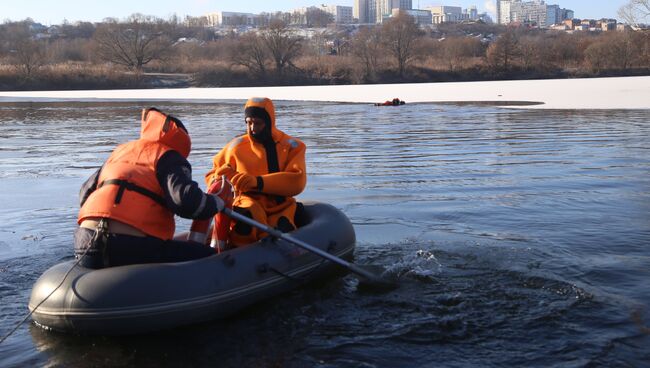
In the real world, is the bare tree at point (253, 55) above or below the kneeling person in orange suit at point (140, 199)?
above

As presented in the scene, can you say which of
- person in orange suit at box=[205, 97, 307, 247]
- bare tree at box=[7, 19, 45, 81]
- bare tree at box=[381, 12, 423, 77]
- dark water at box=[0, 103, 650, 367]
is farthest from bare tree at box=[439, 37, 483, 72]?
person in orange suit at box=[205, 97, 307, 247]

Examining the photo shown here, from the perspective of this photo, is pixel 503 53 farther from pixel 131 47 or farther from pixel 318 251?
pixel 318 251

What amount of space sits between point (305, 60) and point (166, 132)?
173 ft

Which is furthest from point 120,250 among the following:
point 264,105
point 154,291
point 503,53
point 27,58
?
point 503,53

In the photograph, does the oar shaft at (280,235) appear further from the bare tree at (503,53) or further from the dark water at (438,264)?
the bare tree at (503,53)

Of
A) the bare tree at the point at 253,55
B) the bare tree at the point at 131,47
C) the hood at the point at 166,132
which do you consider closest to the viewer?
the hood at the point at 166,132

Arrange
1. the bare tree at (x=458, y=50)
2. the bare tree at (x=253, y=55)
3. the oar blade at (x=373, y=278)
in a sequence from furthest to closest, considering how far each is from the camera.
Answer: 1. the bare tree at (x=253, y=55)
2. the bare tree at (x=458, y=50)
3. the oar blade at (x=373, y=278)

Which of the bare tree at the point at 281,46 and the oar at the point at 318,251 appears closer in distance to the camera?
the oar at the point at 318,251

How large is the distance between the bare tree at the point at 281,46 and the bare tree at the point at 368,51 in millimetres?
4570

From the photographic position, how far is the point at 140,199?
4359 mm

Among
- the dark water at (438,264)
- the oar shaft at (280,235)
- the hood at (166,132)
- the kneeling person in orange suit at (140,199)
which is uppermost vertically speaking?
the hood at (166,132)

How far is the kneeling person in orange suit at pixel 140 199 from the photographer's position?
4.32 metres

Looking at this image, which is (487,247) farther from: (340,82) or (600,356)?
(340,82)

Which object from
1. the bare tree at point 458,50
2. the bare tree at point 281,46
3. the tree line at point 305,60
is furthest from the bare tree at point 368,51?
the bare tree at point 458,50
